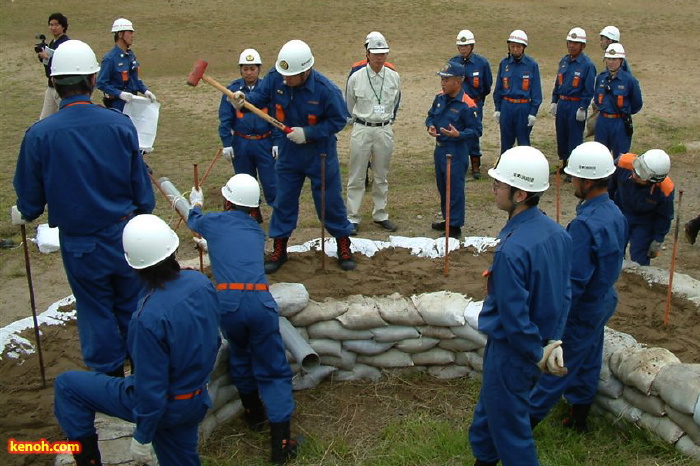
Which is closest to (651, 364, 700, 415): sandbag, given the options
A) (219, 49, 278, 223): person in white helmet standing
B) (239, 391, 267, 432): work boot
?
(239, 391, 267, 432): work boot

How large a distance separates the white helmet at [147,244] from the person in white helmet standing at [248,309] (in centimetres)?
101

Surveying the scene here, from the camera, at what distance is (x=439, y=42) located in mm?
19312

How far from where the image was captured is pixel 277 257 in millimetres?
6441

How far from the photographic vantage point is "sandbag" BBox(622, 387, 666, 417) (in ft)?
15.1

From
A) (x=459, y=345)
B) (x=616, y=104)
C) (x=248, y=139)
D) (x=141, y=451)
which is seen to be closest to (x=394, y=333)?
(x=459, y=345)

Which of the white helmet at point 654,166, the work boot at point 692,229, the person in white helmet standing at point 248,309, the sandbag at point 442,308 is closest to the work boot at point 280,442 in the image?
the person in white helmet standing at point 248,309

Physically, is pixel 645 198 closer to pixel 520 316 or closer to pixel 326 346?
pixel 326 346

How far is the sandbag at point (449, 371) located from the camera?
5.61 m

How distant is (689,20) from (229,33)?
42.1 ft

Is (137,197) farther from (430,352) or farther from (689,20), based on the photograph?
(689,20)

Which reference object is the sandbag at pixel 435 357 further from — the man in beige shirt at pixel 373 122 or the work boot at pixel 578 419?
the man in beige shirt at pixel 373 122

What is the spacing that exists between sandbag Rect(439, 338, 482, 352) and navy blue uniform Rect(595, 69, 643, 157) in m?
4.61

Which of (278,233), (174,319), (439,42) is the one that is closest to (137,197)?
(174,319)

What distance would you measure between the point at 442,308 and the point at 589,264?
1314 millimetres
